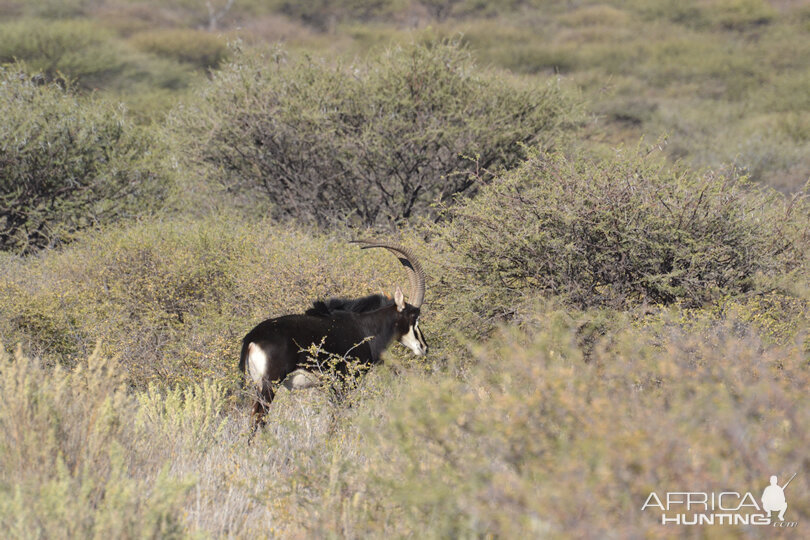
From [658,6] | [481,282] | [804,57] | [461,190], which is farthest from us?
[658,6]

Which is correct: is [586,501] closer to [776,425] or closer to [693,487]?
[693,487]

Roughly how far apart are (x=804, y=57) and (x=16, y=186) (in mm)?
41347

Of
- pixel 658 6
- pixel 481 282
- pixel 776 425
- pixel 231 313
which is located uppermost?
pixel 776 425

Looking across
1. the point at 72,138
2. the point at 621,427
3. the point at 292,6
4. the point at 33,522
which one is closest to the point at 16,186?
the point at 72,138

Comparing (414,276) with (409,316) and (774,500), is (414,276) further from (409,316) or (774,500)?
(774,500)

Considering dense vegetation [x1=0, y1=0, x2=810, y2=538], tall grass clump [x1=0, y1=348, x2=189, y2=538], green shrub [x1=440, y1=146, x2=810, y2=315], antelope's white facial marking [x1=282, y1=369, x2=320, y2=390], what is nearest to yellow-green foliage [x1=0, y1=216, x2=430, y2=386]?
dense vegetation [x1=0, y1=0, x2=810, y2=538]

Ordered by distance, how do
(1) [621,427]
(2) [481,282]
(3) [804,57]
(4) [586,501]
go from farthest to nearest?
(3) [804,57] → (2) [481,282] → (1) [621,427] → (4) [586,501]

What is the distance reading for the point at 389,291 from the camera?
795 centimetres

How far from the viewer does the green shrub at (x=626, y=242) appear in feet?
22.5

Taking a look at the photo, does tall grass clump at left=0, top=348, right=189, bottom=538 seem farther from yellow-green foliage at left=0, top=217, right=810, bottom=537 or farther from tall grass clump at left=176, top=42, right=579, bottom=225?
tall grass clump at left=176, top=42, right=579, bottom=225

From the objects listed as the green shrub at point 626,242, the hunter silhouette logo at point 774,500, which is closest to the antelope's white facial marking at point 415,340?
the green shrub at point 626,242

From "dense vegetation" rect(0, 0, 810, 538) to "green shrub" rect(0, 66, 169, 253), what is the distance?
0.19ft

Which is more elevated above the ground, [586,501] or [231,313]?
[586,501]

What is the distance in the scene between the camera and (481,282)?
7.53 meters
